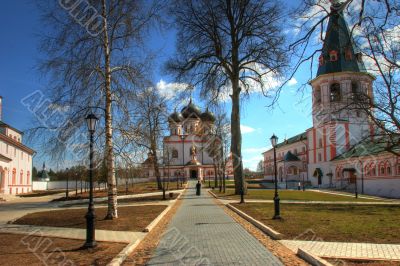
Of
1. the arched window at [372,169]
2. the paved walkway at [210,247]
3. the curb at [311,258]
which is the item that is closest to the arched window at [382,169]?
the arched window at [372,169]

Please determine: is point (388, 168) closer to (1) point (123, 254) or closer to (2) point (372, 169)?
(2) point (372, 169)

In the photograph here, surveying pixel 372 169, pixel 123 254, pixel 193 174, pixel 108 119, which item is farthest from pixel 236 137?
pixel 193 174

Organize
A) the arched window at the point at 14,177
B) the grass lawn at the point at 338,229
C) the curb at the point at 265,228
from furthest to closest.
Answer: the arched window at the point at 14,177 < the curb at the point at 265,228 < the grass lawn at the point at 338,229

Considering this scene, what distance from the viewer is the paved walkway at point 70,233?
38.1ft

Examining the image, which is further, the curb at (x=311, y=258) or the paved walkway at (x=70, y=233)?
the paved walkway at (x=70, y=233)

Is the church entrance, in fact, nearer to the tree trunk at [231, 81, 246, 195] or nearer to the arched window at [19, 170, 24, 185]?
the arched window at [19, 170, 24, 185]

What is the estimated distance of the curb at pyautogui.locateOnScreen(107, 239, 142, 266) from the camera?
809 centimetres

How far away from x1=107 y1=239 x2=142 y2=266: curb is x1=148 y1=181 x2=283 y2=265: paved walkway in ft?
2.11

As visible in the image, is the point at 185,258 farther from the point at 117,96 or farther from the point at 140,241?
the point at 117,96

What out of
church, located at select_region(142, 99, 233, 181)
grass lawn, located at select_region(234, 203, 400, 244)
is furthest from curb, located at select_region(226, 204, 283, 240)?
church, located at select_region(142, 99, 233, 181)

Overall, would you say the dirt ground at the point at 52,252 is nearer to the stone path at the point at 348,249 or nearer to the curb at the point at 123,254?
the curb at the point at 123,254

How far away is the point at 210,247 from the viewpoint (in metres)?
9.80

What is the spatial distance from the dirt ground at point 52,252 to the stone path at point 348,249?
4578 millimetres

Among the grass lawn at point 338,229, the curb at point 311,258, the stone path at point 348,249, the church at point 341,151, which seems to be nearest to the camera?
Answer: the curb at point 311,258
